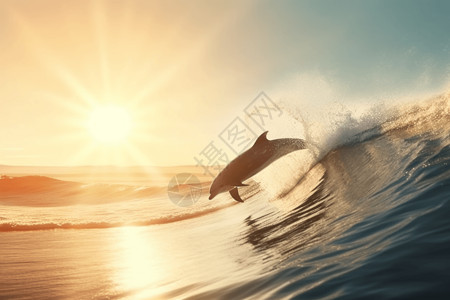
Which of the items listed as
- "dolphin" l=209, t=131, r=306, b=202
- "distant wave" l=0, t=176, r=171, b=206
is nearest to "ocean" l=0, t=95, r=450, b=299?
"dolphin" l=209, t=131, r=306, b=202

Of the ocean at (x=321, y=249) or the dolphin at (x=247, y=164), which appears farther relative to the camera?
the dolphin at (x=247, y=164)

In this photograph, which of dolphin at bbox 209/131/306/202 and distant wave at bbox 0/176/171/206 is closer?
dolphin at bbox 209/131/306/202

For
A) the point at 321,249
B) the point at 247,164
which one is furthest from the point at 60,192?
the point at 321,249

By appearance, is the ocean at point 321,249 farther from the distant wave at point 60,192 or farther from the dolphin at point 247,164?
the distant wave at point 60,192

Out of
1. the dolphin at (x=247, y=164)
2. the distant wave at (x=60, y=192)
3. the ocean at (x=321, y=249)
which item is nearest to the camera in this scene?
the ocean at (x=321, y=249)

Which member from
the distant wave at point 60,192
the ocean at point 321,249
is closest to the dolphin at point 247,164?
the ocean at point 321,249

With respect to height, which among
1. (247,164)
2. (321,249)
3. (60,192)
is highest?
(60,192)

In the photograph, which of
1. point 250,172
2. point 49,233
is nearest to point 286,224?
point 250,172

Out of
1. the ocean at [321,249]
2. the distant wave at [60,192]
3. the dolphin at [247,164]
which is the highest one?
the distant wave at [60,192]

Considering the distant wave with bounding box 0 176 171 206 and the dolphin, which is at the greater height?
the distant wave with bounding box 0 176 171 206

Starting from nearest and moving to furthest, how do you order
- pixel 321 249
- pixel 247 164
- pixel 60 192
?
1. pixel 321 249
2. pixel 247 164
3. pixel 60 192

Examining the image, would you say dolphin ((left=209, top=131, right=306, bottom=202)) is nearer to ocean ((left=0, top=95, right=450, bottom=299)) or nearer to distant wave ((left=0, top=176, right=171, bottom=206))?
ocean ((left=0, top=95, right=450, bottom=299))

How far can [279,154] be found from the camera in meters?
10.7

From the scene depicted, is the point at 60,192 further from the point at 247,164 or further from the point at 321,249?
the point at 321,249
